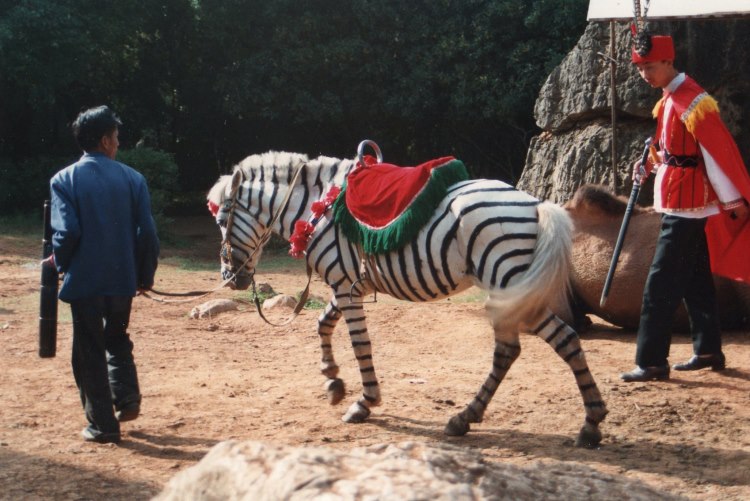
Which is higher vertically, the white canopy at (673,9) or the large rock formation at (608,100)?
the white canopy at (673,9)

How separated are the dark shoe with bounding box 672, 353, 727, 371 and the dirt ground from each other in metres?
0.07

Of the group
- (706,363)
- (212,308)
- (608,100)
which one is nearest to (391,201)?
(706,363)

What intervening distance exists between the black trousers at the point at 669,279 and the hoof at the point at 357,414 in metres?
1.93

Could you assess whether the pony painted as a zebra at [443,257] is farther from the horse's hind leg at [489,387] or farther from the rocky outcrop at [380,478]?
the rocky outcrop at [380,478]

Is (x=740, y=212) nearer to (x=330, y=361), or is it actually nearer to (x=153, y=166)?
(x=330, y=361)

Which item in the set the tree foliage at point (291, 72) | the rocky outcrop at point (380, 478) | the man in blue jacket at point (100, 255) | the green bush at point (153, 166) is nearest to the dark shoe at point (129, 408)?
the man in blue jacket at point (100, 255)

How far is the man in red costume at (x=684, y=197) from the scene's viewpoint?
5.73 metres

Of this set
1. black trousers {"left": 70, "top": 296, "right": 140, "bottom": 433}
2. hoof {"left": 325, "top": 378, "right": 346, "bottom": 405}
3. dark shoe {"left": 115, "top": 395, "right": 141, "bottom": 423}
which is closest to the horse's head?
hoof {"left": 325, "top": 378, "right": 346, "bottom": 405}

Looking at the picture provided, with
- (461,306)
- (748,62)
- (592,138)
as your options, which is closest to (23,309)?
(461,306)

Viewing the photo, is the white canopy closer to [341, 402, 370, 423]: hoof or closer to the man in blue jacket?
[341, 402, 370, 423]: hoof

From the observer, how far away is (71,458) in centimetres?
502

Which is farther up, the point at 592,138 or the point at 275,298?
the point at 592,138

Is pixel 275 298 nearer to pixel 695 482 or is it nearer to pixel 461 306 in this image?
pixel 461 306

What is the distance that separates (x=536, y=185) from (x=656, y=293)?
14.8ft
